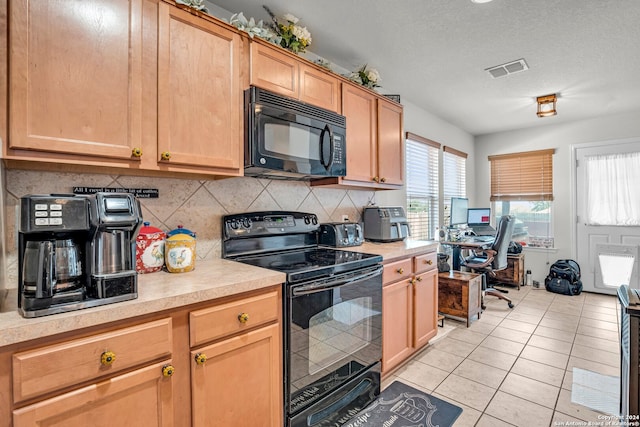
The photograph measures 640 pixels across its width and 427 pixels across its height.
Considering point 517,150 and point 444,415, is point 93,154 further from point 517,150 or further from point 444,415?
point 517,150

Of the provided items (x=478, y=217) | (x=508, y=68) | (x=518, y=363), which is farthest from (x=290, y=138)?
(x=478, y=217)

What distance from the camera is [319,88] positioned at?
2.12 m

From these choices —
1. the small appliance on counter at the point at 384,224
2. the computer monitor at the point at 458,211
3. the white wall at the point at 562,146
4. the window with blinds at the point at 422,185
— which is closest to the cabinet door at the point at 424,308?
the small appliance on counter at the point at 384,224

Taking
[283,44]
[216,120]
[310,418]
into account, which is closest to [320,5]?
[283,44]

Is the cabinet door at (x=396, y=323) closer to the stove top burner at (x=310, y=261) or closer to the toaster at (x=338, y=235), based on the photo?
the stove top burner at (x=310, y=261)

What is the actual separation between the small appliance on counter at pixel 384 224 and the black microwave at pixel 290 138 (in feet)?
2.27

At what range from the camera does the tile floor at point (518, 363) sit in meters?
1.90

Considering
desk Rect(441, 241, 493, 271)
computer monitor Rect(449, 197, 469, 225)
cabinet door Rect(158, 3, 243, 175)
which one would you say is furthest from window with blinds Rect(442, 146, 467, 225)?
cabinet door Rect(158, 3, 243, 175)

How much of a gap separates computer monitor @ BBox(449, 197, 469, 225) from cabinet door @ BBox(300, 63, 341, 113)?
9.12ft

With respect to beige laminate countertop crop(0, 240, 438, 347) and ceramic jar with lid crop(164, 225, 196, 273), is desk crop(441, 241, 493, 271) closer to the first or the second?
beige laminate countertop crop(0, 240, 438, 347)

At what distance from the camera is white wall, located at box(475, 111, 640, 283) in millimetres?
4285

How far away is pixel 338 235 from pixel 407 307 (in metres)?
0.74

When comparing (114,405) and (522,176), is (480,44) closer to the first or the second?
(114,405)

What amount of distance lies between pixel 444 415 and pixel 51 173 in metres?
2.41
